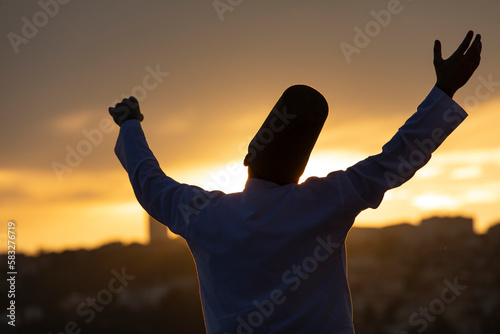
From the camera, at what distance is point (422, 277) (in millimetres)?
71125

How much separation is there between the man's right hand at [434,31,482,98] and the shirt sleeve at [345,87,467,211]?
0.16 meters

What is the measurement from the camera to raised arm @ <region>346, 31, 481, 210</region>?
2002 mm

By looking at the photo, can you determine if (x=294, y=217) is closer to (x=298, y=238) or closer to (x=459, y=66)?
(x=298, y=238)

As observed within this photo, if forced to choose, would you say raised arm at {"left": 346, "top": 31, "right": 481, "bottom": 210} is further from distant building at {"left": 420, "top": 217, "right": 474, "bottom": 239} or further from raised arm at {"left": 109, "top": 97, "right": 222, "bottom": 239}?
distant building at {"left": 420, "top": 217, "right": 474, "bottom": 239}

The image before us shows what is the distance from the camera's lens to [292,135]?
2.21 meters

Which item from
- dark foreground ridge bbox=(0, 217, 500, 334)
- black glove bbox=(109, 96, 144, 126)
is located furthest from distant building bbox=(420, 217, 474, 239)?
black glove bbox=(109, 96, 144, 126)

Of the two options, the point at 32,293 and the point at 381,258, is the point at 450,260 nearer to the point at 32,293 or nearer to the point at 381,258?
the point at 381,258

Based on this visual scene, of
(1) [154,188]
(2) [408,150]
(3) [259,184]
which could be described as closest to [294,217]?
(3) [259,184]

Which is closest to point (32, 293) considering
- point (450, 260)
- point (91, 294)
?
point (91, 294)

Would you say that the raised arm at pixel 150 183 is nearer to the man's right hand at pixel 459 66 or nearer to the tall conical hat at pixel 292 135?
the tall conical hat at pixel 292 135

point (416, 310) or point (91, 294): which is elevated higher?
point (91, 294)

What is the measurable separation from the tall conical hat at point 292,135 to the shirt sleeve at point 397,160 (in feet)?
0.85

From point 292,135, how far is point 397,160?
1.27 feet

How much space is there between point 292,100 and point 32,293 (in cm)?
7259
